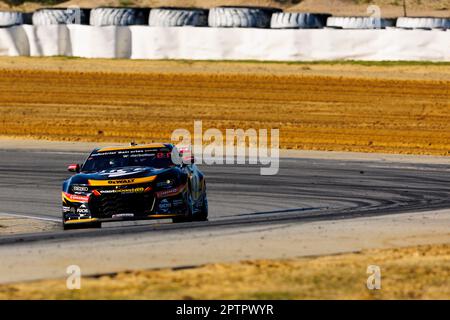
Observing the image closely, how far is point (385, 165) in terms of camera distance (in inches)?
1035

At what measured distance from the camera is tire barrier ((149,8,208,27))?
48.2 meters

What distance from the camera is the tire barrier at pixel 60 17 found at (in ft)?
165

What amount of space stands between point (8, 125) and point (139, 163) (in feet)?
57.6

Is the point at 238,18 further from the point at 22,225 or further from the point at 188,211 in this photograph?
the point at 188,211

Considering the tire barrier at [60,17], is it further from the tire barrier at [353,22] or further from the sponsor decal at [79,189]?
the sponsor decal at [79,189]

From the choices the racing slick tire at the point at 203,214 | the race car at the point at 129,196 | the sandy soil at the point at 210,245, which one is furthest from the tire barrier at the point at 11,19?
the sandy soil at the point at 210,245

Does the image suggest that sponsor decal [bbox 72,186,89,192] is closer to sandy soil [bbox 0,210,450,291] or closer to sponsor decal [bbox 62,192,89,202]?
sponsor decal [bbox 62,192,89,202]

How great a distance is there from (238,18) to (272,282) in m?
36.3

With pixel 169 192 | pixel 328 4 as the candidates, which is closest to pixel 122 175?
pixel 169 192

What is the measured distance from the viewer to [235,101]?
3828 cm

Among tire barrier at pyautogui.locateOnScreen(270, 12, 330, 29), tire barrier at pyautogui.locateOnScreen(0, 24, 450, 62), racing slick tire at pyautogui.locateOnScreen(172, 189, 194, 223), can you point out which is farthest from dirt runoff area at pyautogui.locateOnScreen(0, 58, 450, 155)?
racing slick tire at pyautogui.locateOnScreen(172, 189, 194, 223)

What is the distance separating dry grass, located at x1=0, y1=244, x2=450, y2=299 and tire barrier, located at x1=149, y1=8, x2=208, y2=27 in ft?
116
